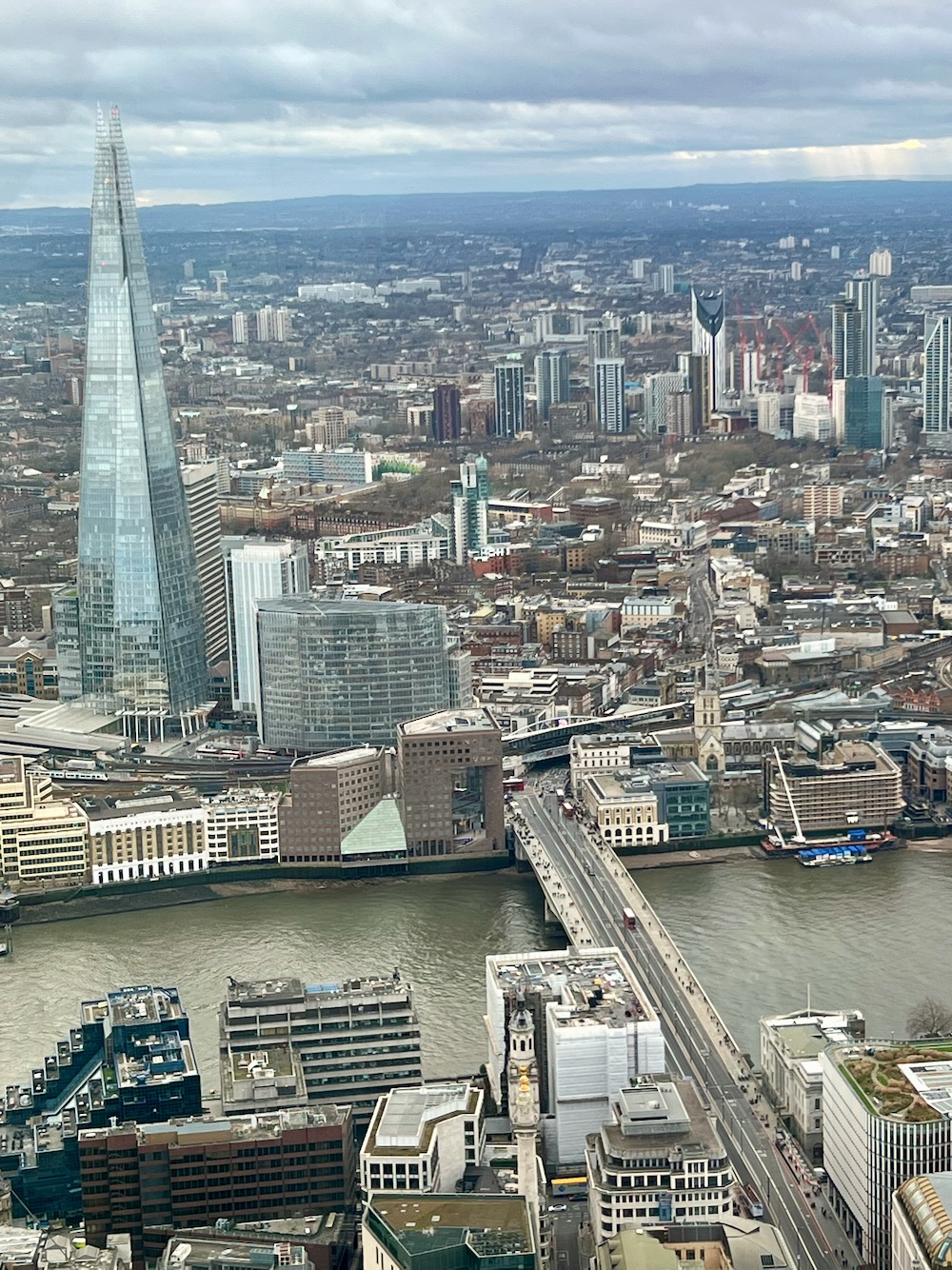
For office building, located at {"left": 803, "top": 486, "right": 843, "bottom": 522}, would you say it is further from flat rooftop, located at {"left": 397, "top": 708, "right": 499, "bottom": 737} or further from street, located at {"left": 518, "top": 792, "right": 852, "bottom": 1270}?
street, located at {"left": 518, "top": 792, "right": 852, "bottom": 1270}

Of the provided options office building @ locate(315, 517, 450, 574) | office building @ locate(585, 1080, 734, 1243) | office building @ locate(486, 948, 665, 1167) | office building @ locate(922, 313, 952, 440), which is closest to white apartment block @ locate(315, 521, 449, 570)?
office building @ locate(315, 517, 450, 574)

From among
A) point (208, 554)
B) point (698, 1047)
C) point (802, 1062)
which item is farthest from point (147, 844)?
point (802, 1062)

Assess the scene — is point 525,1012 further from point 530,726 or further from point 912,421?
point 912,421

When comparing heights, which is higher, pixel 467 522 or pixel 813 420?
pixel 813 420

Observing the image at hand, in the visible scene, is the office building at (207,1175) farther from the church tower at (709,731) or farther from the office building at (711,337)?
the office building at (711,337)

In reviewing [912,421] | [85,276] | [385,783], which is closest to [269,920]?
[385,783]

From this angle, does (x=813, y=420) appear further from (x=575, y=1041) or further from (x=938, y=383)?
(x=575, y=1041)

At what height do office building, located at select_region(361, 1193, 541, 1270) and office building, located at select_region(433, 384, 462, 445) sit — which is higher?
office building, located at select_region(433, 384, 462, 445)
